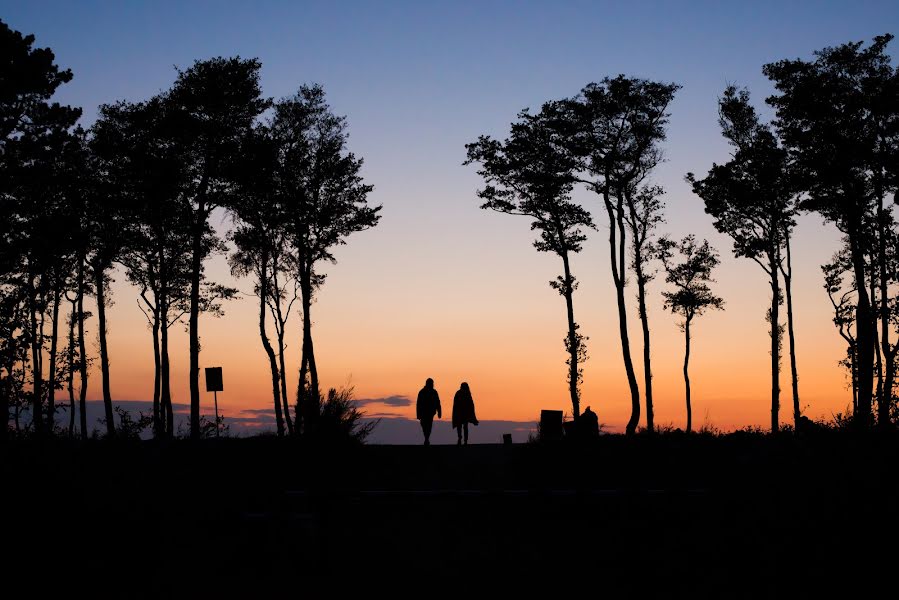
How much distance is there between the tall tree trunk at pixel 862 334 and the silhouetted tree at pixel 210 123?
23561 millimetres

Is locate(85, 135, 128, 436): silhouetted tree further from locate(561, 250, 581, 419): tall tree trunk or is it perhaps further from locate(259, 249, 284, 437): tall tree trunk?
locate(561, 250, 581, 419): tall tree trunk

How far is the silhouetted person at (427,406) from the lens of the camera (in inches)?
1299

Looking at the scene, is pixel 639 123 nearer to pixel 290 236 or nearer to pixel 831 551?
pixel 290 236

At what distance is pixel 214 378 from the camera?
3403 centimetres

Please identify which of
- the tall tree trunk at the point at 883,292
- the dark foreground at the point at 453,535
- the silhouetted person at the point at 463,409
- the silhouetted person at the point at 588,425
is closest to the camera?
the dark foreground at the point at 453,535

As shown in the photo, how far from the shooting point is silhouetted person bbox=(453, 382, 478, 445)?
33625mm

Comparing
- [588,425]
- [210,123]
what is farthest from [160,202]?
[588,425]

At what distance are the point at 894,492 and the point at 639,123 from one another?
105 ft

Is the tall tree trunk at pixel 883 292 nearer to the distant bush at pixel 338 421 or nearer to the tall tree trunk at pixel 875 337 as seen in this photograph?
the tall tree trunk at pixel 875 337

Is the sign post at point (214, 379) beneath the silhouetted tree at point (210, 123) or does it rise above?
beneath

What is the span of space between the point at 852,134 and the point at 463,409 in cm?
1887

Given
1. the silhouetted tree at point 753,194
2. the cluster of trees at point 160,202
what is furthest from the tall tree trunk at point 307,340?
the silhouetted tree at point 753,194

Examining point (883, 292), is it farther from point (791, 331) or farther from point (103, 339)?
point (103, 339)

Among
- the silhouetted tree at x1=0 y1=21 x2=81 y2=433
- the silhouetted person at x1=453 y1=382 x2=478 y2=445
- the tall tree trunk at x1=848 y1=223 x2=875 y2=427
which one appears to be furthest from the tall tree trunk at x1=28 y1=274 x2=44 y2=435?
the tall tree trunk at x1=848 y1=223 x2=875 y2=427
